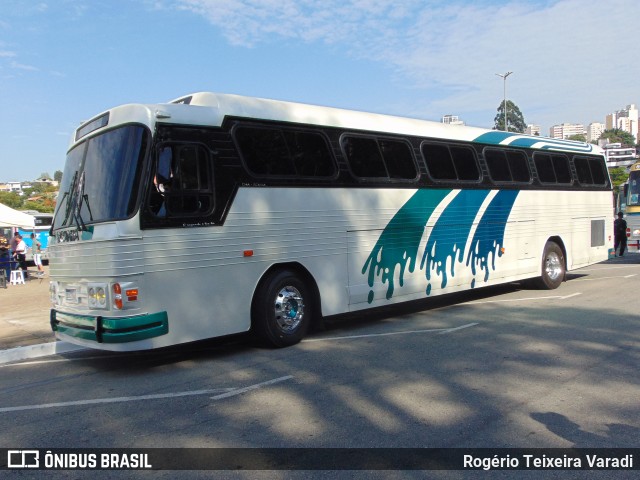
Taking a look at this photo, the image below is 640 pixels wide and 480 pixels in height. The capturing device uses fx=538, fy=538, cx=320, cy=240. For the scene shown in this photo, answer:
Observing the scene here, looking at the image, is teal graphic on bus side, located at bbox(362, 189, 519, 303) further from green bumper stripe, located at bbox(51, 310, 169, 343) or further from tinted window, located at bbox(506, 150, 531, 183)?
green bumper stripe, located at bbox(51, 310, 169, 343)

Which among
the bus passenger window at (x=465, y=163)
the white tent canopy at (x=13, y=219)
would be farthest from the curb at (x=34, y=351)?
the white tent canopy at (x=13, y=219)

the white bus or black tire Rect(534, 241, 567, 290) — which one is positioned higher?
the white bus

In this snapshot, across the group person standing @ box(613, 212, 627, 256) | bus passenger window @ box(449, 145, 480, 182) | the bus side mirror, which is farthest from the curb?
person standing @ box(613, 212, 627, 256)

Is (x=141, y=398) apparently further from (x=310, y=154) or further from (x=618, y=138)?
(x=618, y=138)

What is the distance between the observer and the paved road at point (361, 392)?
14.4 feet

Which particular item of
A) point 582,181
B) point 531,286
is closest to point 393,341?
point 531,286

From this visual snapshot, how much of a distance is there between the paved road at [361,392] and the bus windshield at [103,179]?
1988 millimetres

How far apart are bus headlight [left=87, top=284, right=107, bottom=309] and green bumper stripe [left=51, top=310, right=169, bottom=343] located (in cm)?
15

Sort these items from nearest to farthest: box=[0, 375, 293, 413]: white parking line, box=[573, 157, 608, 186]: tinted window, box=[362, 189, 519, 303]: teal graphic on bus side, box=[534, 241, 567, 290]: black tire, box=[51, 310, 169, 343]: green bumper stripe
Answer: box=[0, 375, 293, 413]: white parking line → box=[51, 310, 169, 343]: green bumper stripe → box=[362, 189, 519, 303]: teal graphic on bus side → box=[534, 241, 567, 290]: black tire → box=[573, 157, 608, 186]: tinted window

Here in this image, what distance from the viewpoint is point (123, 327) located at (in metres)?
6.02

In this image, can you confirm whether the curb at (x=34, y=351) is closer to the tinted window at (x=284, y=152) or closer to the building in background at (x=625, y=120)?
the tinted window at (x=284, y=152)

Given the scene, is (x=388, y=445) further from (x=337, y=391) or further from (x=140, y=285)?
(x=140, y=285)

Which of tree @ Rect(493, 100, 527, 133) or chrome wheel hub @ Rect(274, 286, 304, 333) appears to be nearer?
chrome wheel hub @ Rect(274, 286, 304, 333)

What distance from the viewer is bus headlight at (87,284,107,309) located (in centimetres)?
619
